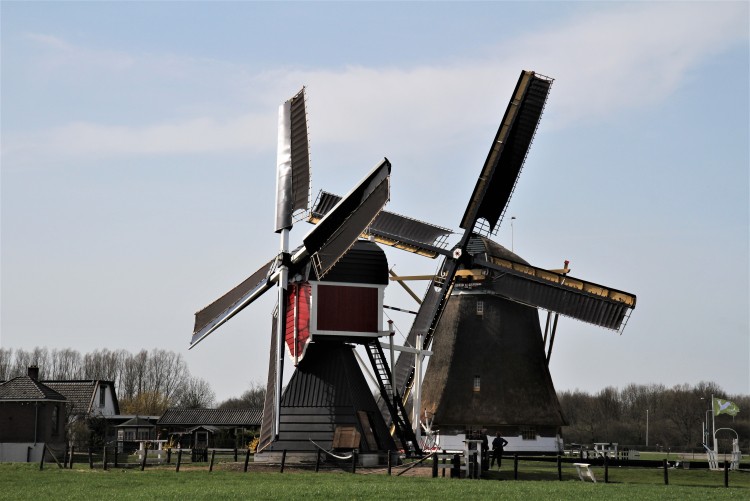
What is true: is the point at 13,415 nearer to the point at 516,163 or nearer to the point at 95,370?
the point at 516,163

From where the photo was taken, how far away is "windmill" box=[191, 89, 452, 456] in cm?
3209

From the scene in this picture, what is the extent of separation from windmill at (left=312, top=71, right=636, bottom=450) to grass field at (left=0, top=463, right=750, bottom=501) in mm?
9169

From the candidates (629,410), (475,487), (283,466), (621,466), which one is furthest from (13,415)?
(629,410)

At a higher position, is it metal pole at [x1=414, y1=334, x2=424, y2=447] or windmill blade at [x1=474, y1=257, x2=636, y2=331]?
windmill blade at [x1=474, y1=257, x2=636, y2=331]

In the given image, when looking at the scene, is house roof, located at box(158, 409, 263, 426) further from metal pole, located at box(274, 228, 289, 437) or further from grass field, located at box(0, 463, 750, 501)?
metal pole, located at box(274, 228, 289, 437)

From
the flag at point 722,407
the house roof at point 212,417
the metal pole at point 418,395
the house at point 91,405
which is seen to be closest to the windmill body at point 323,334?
the metal pole at point 418,395

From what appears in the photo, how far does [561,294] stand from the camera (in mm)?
40844

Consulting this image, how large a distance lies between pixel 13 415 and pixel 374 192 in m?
30.0

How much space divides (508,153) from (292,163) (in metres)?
10.1

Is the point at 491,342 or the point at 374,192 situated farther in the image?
the point at 491,342

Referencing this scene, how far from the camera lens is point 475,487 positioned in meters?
24.0

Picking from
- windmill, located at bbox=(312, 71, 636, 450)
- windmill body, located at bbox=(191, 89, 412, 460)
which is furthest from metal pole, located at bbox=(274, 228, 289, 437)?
windmill, located at bbox=(312, 71, 636, 450)

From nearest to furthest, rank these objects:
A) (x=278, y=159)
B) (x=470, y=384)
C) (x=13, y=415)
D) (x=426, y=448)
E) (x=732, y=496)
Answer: (x=732, y=496), (x=278, y=159), (x=426, y=448), (x=470, y=384), (x=13, y=415)

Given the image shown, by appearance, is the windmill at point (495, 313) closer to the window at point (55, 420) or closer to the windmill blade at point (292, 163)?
the windmill blade at point (292, 163)
